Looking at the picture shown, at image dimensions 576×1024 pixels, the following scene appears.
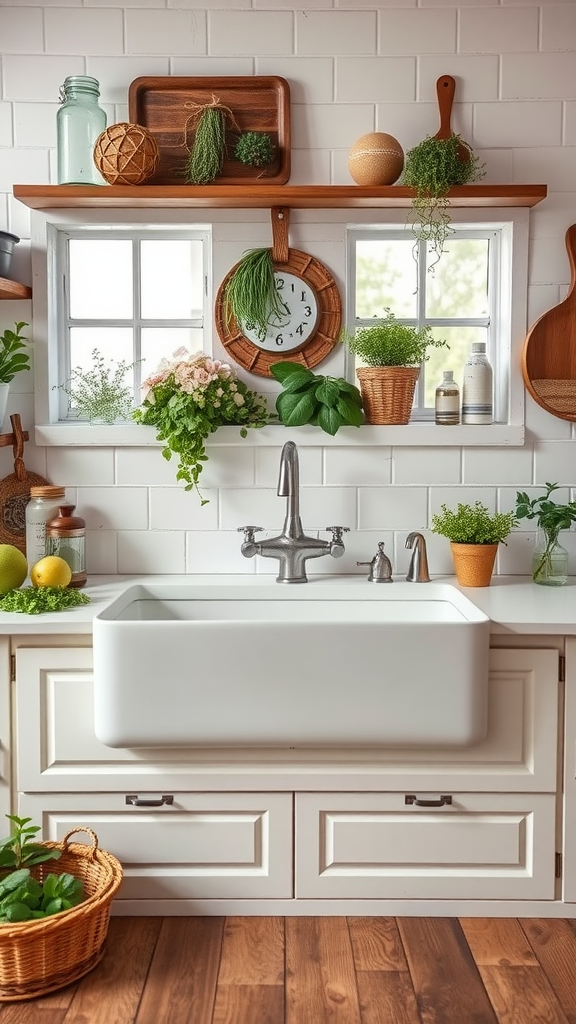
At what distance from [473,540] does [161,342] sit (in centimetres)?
114

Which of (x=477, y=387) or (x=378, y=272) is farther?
(x=378, y=272)

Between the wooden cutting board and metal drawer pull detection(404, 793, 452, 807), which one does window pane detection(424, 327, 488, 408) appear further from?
metal drawer pull detection(404, 793, 452, 807)

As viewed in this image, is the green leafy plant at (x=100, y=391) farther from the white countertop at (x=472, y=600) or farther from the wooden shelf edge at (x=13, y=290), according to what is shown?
the white countertop at (x=472, y=600)

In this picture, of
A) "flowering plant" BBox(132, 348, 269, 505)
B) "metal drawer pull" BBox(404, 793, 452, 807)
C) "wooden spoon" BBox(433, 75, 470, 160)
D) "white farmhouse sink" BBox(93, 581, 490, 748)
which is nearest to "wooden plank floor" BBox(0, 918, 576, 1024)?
"metal drawer pull" BBox(404, 793, 452, 807)

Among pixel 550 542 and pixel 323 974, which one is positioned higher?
pixel 550 542

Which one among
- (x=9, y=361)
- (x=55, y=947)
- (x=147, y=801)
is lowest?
(x=55, y=947)

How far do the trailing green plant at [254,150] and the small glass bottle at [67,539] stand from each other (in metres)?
1.11

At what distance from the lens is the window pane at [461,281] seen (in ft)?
9.69

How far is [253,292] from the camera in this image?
278 cm

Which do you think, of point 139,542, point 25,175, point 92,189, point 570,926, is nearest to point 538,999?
point 570,926

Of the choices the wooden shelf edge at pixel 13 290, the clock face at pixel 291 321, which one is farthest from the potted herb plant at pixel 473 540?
the wooden shelf edge at pixel 13 290

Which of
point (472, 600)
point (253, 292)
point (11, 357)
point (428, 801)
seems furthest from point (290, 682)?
point (11, 357)

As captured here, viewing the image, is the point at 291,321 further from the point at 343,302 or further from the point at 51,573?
the point at 51,573

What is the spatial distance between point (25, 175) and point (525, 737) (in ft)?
6.86
